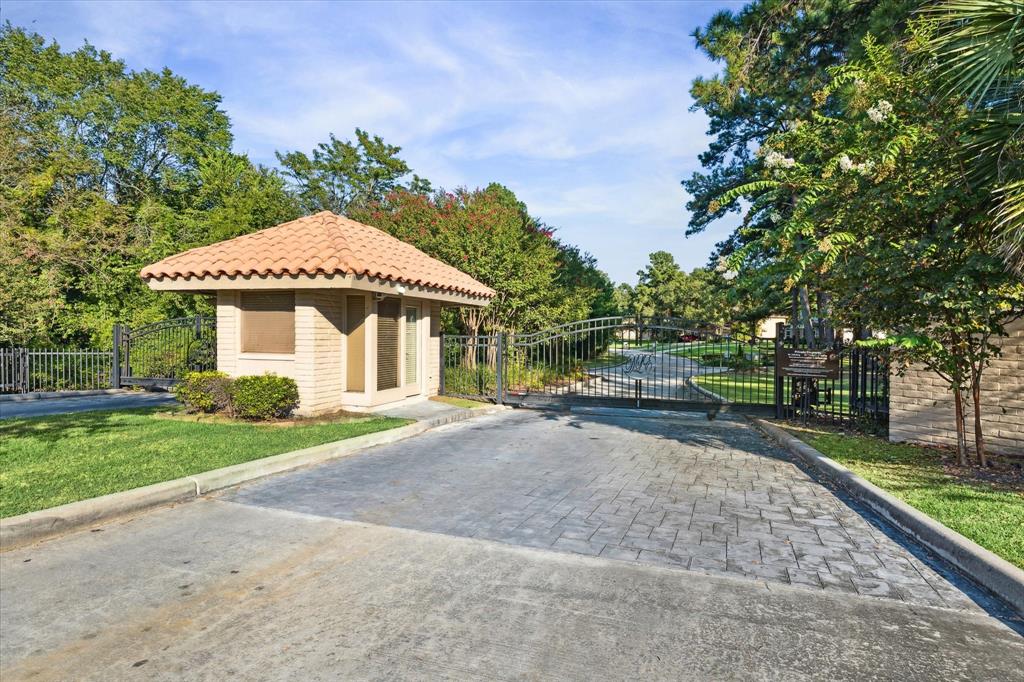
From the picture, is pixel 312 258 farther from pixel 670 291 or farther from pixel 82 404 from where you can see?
pixel 670 291

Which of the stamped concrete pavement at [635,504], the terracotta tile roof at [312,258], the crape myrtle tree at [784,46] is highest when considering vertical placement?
the crape myrtle tree at [784,46]

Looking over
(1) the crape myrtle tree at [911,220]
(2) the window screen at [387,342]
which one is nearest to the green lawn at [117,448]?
(2) the window screen at [387,342]

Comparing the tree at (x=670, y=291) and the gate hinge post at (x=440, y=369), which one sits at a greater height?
the tree at (x=670, y=291)

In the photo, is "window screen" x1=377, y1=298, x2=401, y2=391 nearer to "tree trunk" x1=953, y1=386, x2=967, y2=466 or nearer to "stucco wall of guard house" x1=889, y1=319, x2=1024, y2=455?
"stucco wall of guard house" x1=889, y1=319, x2=1024, y2=455

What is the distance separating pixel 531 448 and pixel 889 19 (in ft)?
30.7

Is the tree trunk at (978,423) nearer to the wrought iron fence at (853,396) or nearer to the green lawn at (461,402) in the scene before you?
the wrought iron fence at (853,396)

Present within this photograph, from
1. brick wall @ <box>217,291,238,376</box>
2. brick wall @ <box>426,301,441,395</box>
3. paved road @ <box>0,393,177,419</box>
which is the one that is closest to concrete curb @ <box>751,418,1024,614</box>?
brick wall @ <box>426,301,441,395</box>

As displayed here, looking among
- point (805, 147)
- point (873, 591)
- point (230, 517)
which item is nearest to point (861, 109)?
point (805, 147)

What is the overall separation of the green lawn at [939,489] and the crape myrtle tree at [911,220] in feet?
2.65

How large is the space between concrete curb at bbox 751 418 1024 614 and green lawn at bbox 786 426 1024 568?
12 centimetres

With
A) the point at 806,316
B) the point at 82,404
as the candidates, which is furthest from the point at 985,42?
the point at 82,404

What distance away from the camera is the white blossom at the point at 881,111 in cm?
684

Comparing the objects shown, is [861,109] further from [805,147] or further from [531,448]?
[531,448]

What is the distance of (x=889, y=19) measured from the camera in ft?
32.2
